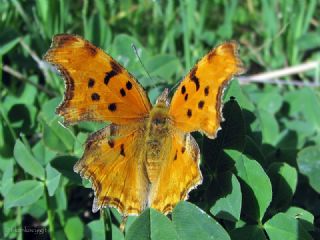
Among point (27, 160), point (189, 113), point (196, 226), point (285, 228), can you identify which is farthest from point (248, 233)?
point (27, 160)

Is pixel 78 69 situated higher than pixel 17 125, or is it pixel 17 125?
pixel 78 69

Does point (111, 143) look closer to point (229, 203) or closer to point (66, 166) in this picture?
point (66, 166)

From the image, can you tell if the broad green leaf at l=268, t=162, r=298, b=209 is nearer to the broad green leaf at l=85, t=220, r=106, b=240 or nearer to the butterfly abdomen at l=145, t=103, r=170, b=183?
the butterfly abdomen at l=145, t=103, r=170, b=183

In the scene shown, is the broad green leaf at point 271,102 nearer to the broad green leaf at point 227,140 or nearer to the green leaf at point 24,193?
the broad green leaf at point 227,140

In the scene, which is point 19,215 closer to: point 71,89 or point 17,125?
point 17,125

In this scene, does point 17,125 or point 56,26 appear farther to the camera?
point 56,26

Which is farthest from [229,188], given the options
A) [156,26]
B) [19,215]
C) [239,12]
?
[239,12]
